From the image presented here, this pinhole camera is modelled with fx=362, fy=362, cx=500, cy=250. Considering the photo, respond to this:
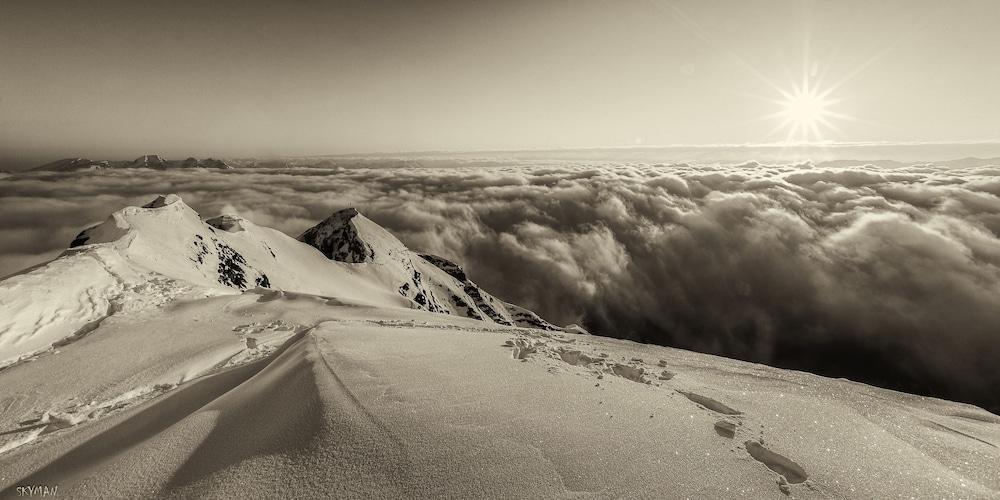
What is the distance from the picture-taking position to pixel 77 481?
384 cm

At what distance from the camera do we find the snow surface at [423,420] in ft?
11.9

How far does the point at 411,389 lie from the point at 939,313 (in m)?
261

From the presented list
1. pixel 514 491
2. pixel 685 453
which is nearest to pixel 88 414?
pixel 514 491

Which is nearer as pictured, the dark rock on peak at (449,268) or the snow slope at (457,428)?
the snow slope at (457,428)

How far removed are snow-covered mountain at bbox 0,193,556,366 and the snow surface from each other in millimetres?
143

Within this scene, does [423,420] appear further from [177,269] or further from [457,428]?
[177,269]

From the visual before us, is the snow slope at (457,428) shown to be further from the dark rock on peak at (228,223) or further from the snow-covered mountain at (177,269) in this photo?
the dark rock on peak at (228,223)

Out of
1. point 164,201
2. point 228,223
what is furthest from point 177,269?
point 228,223

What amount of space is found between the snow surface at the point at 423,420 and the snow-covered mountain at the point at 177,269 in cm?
14

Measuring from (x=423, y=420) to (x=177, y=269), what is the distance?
832 inches

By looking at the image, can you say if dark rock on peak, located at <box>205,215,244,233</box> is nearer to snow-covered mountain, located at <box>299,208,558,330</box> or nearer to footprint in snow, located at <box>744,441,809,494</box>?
snow-covered mountain, located at <box>299,208,558,330</box>

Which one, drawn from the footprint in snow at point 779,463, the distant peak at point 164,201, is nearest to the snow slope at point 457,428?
the footprint in snow at point 779,463

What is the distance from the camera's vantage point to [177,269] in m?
18.6

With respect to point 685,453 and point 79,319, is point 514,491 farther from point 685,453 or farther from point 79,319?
point 79,319
